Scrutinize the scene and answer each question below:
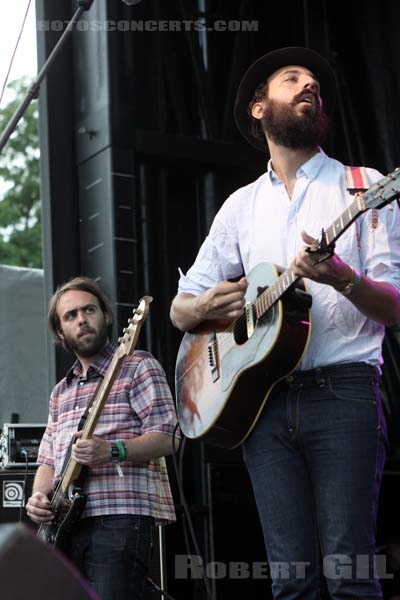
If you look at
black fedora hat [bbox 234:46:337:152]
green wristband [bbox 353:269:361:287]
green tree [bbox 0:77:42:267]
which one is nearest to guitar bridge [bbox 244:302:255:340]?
green wristband [bbox 353:269:361:287]

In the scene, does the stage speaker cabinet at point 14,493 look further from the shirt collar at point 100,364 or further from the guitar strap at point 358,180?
the guitar strap at point 358,180

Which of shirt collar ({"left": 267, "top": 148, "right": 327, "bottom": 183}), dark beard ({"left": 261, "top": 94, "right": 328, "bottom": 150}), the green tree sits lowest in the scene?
shirt collar ({"left": 267, "top": 148, "right": 327, "bottom": 183})

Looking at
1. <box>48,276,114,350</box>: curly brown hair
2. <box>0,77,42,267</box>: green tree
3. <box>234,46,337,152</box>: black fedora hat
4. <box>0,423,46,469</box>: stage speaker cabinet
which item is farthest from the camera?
<box>0,77,42,267</box>: green tree

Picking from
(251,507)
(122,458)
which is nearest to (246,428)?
(122,458)

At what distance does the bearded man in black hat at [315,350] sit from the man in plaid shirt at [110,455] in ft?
2.79

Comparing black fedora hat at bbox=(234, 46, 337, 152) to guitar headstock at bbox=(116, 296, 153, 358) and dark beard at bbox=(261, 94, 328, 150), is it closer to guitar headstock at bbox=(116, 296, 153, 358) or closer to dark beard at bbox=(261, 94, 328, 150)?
dark beard at bbox=(261, 94, 328, 150)

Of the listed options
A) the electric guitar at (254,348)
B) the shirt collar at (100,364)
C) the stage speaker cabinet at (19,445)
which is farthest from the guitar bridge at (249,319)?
the stage speaker cabinet at (19,445)

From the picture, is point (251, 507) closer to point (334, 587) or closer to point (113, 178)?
point (113, 178)

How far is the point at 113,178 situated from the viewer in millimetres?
4898

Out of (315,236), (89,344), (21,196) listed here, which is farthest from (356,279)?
(21,196)

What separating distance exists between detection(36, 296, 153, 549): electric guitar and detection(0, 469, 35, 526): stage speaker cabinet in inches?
20.6

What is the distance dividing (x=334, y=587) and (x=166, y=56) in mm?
3443

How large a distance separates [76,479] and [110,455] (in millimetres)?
193

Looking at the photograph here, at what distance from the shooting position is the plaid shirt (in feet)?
12.5
